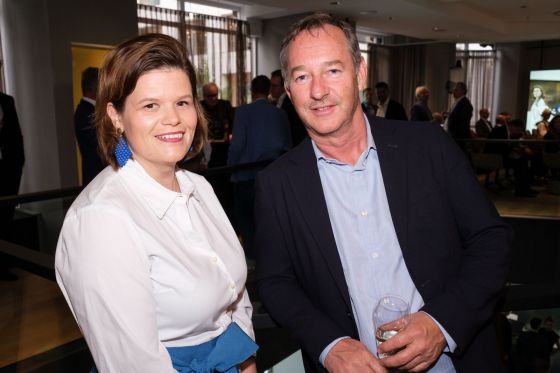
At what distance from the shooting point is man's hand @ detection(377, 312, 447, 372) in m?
1.23

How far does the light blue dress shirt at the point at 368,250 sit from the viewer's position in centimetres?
148

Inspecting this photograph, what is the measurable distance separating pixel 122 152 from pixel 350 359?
2.62 feet


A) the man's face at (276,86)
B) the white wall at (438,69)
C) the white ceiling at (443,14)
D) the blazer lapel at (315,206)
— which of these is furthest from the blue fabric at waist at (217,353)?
the white wall at (438,69)

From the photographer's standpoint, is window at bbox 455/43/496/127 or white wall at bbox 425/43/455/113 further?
window at bbox 455/43/496/127

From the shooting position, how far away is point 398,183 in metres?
1.51

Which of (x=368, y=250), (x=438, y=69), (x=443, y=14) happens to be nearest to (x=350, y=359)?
(x=368, y=250)

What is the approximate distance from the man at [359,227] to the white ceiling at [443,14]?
8018 millimetres

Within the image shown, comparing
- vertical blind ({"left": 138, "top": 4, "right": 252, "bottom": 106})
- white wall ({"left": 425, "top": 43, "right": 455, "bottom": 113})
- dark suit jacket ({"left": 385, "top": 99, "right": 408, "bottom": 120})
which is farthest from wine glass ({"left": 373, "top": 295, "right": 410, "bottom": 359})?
white wall ({"left": 425, "top": 43, "right": 455, "bottom": 113})

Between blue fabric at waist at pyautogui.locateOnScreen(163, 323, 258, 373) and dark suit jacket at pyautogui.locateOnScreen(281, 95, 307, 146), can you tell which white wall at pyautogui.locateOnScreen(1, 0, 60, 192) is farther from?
blue fabric at waist at pyautogui.locateOnScreen(163, 323, 258, 373)

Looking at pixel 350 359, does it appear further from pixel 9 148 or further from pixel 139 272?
pixel 9 148

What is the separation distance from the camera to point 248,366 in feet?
4.82

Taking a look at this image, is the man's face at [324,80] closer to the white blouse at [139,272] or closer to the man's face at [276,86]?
the white blouse at [139,272]

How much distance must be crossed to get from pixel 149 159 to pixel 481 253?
38.2 inches

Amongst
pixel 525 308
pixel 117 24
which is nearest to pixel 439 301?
pixel 525 308
